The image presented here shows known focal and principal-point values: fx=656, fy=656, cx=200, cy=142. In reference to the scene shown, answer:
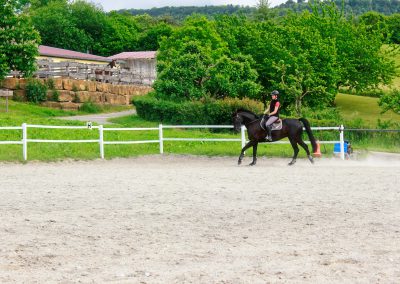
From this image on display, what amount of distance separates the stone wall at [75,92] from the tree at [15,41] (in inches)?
59.2

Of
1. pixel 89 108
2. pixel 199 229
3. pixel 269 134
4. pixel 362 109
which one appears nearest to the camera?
pixel 199 229

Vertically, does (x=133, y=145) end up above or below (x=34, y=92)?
below

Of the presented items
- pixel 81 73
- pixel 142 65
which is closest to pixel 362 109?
pixel 142 65

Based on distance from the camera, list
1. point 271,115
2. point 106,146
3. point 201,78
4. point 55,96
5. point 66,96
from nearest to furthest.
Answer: point 271,115 < point 106,146 < point 201,78 < point 55,96 < point 66,96

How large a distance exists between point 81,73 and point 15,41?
8.72 metres

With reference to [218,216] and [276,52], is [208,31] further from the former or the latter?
[218,216]

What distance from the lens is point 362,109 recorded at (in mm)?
66625

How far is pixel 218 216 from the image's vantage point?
11.9m

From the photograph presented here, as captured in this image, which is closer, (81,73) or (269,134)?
(269,134)

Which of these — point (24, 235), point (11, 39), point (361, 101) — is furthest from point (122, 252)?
point (361, 101)

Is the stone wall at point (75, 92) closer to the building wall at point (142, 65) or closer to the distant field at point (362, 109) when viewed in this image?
the distant field at point (362, 109)

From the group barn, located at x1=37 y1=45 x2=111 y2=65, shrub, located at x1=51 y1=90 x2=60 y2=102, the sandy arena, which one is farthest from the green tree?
the sandy arena

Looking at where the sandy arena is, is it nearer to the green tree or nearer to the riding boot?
the riding boot

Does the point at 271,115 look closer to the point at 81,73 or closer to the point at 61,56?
the point at 81,73
